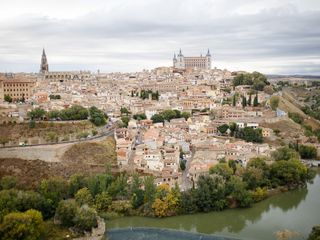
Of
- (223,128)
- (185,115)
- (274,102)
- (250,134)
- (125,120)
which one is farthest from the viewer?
(274,102)

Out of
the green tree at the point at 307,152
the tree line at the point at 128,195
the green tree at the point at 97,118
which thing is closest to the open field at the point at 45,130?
the green tree at the point at 97,118

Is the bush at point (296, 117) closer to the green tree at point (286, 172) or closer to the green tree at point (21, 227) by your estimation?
the green tree at point (286, 172)

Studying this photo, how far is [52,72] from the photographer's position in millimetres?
43562

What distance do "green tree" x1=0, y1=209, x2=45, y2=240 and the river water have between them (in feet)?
7.73

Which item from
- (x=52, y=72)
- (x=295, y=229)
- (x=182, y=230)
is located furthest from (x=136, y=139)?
(x=52, y=72)

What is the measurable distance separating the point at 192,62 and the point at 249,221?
38.8 m

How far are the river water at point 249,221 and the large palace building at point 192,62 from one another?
3696 cm

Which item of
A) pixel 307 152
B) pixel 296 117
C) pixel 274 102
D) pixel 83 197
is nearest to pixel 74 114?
pixel 83 197

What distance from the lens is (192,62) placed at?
49.7m

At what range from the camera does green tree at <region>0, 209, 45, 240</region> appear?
371 inches

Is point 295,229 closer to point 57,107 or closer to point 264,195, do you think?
point 264,195

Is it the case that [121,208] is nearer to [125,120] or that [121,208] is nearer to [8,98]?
[125,120]

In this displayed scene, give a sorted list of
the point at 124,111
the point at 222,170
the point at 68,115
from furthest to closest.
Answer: the point at 124,111 → the point at 68,115 → the point at 222,170

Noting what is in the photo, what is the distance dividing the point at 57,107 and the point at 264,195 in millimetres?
12251
